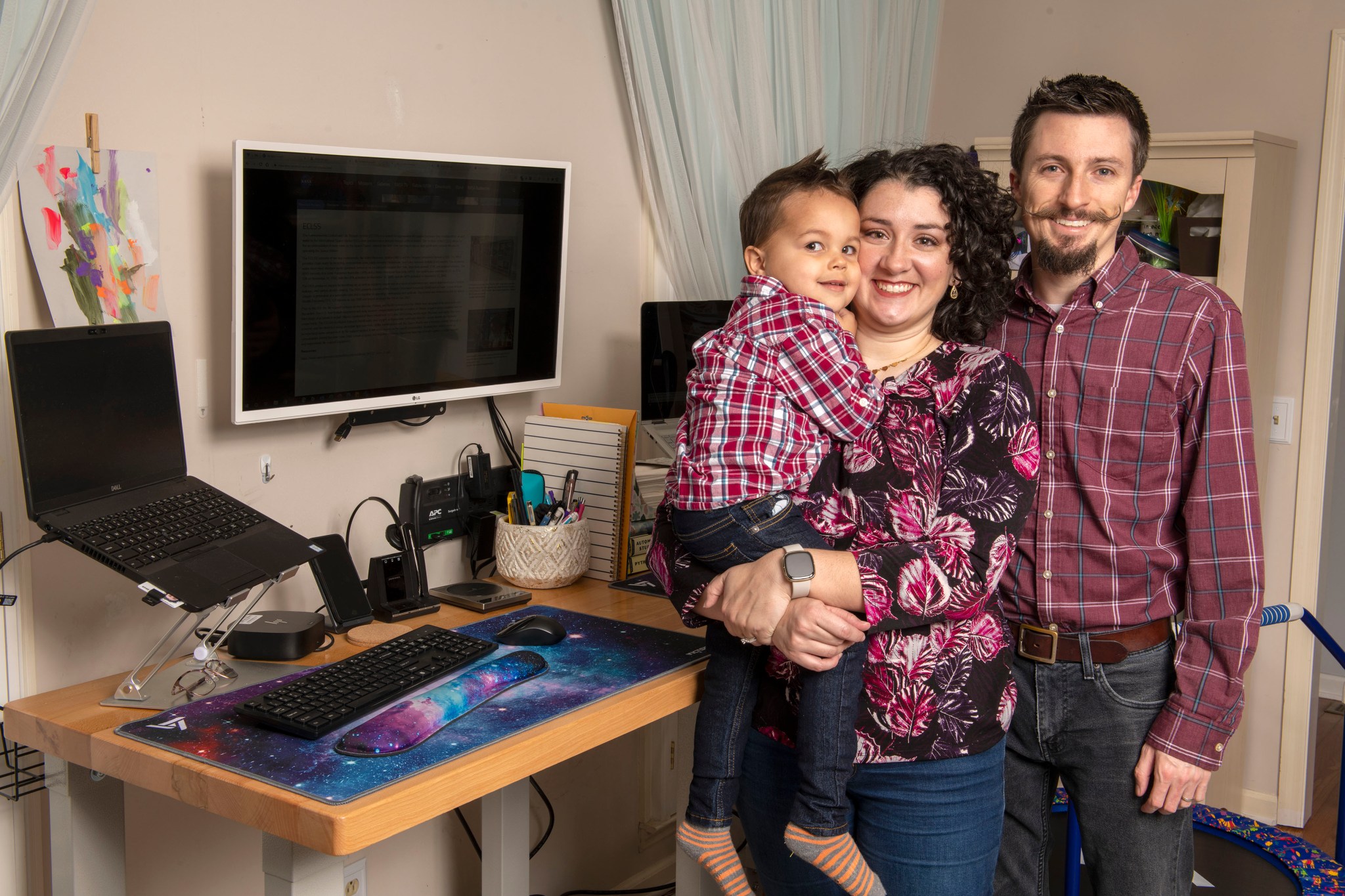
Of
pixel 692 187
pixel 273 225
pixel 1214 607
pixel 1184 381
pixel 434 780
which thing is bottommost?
pixel 434 780

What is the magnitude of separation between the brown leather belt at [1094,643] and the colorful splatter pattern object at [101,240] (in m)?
1.42

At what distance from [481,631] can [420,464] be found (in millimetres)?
495

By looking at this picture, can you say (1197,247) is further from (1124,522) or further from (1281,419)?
(1124,522)

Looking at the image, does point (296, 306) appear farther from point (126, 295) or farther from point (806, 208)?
point (806, 208)

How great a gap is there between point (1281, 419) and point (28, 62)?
3.18 meters

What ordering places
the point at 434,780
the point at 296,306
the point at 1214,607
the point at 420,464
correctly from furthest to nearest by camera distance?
the point at 420,464 → the point at 296,306 → the point at 1214,607 → the point at 434,780

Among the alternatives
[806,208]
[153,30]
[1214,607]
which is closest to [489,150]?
[153,30]

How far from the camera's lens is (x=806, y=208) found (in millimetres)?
1601

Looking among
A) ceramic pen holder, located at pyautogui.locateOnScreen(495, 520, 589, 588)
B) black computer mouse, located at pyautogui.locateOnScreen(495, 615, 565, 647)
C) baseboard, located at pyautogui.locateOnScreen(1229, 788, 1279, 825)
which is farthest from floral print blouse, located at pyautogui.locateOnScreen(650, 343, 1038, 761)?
baseboard, located at pyautogui.locateOnScreen(1229, 788, 1279, 825)

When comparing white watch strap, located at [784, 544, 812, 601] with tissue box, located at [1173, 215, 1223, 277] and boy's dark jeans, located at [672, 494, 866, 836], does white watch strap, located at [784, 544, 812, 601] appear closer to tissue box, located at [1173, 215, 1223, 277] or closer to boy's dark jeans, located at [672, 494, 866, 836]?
boy's dark jeans, located at [672, 494, 866, 836]

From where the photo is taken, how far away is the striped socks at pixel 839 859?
4.76 feet

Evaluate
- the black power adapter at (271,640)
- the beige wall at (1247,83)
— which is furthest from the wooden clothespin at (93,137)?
the beige wall at (1247,83)

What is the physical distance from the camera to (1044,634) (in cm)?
167

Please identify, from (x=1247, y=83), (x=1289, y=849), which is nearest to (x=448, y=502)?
(x=1289, y=849)
